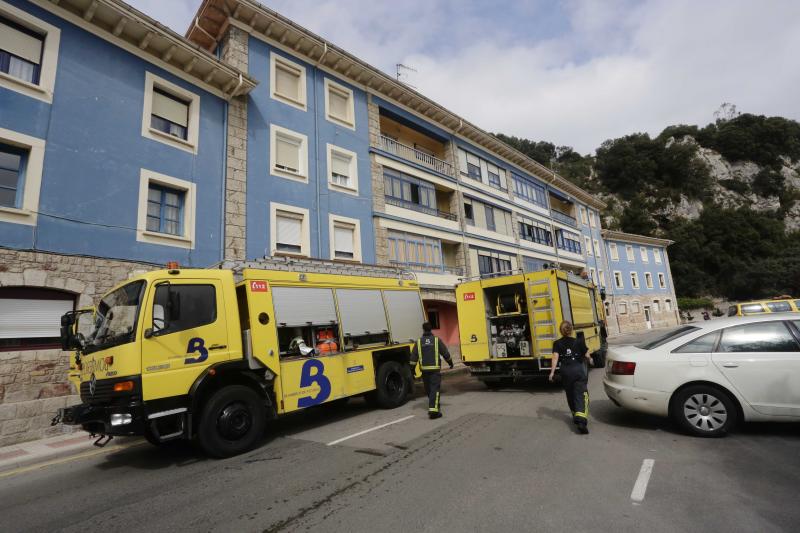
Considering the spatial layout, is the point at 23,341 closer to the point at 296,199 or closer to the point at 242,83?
the point at 296,199

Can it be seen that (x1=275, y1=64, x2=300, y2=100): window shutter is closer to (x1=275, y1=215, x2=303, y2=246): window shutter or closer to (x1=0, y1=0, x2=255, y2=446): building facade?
(x1=0, y1=0, x2=255, y2=446): building facade

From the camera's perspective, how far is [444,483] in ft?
13.4

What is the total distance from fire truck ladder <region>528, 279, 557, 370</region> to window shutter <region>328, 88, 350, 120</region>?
11.1 metres

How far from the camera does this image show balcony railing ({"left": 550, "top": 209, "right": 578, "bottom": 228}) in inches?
1227

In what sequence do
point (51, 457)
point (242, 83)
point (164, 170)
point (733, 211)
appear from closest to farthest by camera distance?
point (51, 457), point (164, 170), point (242, 83), point (733, 211)

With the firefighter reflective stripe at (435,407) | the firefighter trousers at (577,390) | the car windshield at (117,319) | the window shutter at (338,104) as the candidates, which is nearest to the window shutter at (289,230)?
the window shutter at (338,104)

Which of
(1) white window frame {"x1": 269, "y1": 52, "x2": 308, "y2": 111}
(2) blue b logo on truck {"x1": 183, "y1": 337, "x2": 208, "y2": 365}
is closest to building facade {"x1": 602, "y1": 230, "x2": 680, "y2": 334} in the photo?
(1) white window frame {"x1": 269, "y1": 52, "x2": 308, "y2": 111}

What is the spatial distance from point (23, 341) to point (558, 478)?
1029 centimetres

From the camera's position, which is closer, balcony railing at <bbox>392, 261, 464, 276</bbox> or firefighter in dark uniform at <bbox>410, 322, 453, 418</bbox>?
firefighter in dark uniform at <bbox>410, 322, 453, 418</bbox>

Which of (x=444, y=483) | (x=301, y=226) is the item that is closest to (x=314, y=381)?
(x=444, y=483)

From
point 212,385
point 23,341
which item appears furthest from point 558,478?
point 23,341

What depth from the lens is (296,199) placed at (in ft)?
45.8

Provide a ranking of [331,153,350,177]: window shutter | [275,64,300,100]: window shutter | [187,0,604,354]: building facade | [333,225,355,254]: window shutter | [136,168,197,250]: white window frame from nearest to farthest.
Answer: [136,168,197,250]: white window frame → [187,0,604,354]: building facade → [275,64,300,100]: window shutter → [333,225,355,254]: window shutter → [331,153,350,177]: window shutter

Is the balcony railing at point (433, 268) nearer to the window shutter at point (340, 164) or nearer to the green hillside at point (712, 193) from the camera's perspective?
the window shutter at point (340, 164)
